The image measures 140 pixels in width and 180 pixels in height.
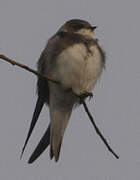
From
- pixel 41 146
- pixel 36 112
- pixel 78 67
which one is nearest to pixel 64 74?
pixel 78 67

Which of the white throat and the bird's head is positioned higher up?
the bird's head

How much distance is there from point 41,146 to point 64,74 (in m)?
0.67

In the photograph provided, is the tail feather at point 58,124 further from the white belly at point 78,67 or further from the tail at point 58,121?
the white belly at point 78,67

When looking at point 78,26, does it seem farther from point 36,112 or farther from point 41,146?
point 41,146

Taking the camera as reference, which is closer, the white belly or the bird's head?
the white belly

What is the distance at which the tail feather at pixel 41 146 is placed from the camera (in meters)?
3.54

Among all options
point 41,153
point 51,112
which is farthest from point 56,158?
point 51,112

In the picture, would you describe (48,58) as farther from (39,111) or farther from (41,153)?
(41,153)

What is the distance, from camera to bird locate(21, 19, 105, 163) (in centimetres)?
349

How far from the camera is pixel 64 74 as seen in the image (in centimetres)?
351

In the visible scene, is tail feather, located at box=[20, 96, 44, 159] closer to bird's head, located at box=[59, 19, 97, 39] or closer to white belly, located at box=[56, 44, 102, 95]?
white belly, located at box=[56, 44, 102, 95]

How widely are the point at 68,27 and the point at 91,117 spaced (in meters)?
1.48

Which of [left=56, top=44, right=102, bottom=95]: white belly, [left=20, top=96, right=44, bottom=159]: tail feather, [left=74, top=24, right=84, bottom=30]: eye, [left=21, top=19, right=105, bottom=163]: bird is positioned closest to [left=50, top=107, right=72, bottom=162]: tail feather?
[left=21, top=19, right=105, bottom=163]: bird

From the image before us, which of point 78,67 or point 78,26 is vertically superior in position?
point 78,26
